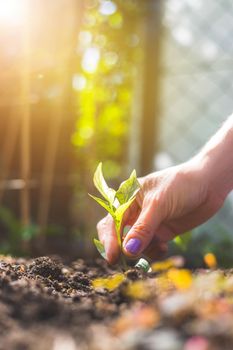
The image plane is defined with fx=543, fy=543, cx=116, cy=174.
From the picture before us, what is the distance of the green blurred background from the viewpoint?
148 inches

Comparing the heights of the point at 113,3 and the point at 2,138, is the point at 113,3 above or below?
above

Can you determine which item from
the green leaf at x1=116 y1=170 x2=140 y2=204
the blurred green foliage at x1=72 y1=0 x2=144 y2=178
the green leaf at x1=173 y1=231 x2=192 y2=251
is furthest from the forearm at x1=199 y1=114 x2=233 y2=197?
the blurred green foliage at x1=72 y1=0 x2=144 y2=178

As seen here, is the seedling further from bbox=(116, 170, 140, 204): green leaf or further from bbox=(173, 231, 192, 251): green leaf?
bbox=(173, 231, 192, 251): green leaf

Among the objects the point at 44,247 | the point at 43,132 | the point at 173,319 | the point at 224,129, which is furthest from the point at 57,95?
the point at 173,319

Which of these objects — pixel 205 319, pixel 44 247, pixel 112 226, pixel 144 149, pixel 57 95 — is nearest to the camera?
pixel 205 319

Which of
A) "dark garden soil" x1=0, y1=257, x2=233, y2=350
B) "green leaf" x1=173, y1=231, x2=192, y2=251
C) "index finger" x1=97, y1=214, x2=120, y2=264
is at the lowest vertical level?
"green leaf" x1=173, y1=231, x2=192, y2=251

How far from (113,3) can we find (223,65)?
3.34ft

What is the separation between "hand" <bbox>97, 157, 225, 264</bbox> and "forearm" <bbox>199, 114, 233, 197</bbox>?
14 mm

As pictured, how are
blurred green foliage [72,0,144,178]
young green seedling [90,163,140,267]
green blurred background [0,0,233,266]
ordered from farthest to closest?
1. blurred green foliage [72,0,144,178]
2. green blurred background [0,0,233,266]
3. young green seedling [90,163,140,267]

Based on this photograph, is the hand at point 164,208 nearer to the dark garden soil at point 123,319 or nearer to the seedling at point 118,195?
the seedling at point 118,195

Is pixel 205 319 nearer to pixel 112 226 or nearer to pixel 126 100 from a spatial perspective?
pixel 112 226

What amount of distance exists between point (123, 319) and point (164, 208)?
894 millimetres

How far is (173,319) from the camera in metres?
0.85

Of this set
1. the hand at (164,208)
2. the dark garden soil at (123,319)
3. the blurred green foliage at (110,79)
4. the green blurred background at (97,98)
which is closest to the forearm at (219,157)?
the hand at (164,208)
